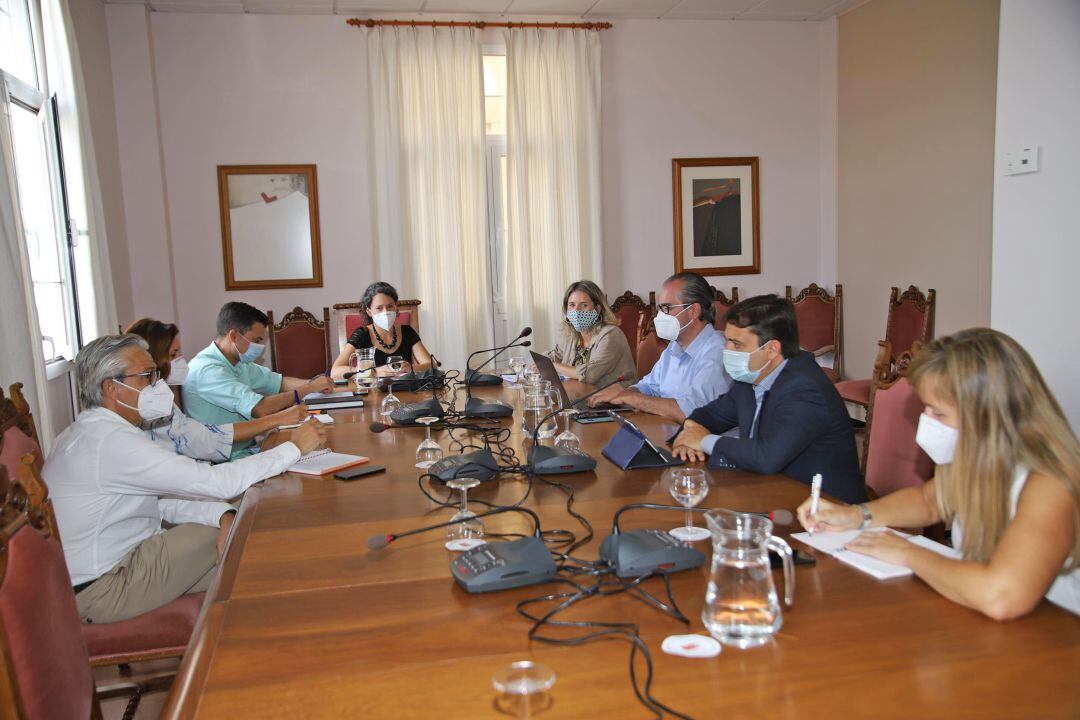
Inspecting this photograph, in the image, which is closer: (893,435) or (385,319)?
(893,435)

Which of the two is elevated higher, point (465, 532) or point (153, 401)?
point (153, 401)

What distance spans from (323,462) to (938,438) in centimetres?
167

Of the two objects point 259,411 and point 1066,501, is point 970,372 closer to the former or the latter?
point 1066,501

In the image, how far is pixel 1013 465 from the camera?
1387 millimetres

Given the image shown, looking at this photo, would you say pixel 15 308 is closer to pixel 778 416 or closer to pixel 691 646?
pixel 778 416

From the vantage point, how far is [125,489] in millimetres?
2137

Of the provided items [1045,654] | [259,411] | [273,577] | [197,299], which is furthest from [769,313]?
[197,299]

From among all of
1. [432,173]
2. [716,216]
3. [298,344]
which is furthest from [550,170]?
[298,344]

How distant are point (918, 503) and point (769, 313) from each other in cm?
84

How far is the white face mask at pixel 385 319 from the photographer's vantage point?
4844 millimetres

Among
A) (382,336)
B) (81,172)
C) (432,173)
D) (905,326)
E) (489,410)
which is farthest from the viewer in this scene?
(432,173)

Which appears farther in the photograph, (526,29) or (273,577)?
(526,29)

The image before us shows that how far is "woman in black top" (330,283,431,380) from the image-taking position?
4.86 metres

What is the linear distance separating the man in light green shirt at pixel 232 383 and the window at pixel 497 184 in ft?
7.31
